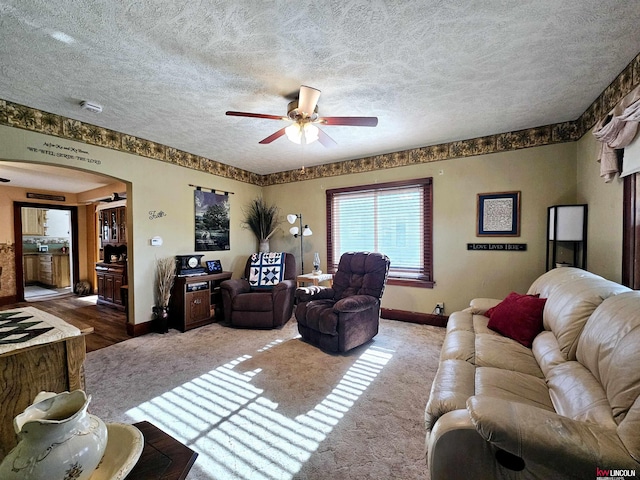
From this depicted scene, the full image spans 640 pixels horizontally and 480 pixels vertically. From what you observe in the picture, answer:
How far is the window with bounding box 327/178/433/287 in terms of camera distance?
13.0 feet

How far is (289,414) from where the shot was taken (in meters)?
1.95

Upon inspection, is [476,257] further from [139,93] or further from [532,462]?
[139,93]

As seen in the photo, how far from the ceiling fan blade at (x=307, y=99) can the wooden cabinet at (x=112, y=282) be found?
4.74m

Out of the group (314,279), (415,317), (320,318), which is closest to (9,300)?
(314,279)

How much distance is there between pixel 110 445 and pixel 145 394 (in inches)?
69.5

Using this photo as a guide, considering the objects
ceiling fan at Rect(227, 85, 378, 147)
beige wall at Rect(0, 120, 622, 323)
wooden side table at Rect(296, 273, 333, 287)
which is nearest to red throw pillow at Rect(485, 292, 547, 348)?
beige wall at Rect(0, 120, 622, 323)

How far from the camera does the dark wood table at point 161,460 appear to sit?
74 centimetres

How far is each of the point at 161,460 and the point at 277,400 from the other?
1.46 m

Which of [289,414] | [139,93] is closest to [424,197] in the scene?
[289,414]

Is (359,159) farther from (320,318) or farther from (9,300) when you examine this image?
(9,300)

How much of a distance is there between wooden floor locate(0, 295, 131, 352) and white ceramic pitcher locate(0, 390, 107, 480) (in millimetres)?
Answer: 3186

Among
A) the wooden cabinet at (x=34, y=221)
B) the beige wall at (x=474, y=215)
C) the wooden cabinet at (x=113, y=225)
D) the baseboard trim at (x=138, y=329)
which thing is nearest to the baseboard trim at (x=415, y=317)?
the beige wall at (x=474, y=215)

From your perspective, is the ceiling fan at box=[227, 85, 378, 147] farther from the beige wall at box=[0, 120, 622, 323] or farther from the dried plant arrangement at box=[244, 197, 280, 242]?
the dried plant arrangement at box=[244, 197, 280, 242]

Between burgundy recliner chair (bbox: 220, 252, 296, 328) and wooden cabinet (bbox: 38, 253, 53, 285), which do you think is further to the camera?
wooden cabinet (bbox: 38, 253, 53, 285)
